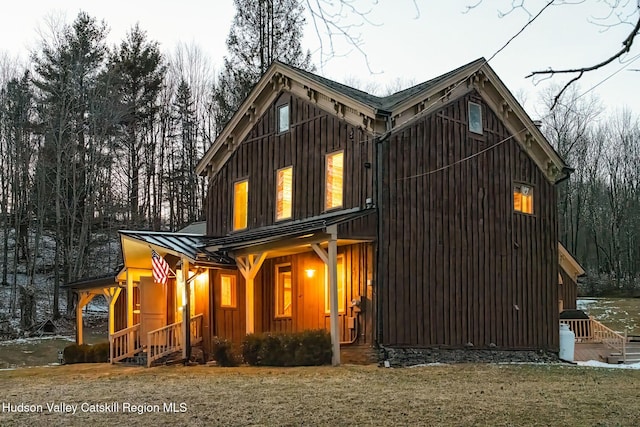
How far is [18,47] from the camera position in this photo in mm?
40719

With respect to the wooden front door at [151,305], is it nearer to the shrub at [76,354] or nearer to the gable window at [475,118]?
the shrub at [76,354]

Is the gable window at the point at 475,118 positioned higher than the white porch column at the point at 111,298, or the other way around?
the gable window at the point at 475,118

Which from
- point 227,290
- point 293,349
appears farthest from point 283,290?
point 293,349

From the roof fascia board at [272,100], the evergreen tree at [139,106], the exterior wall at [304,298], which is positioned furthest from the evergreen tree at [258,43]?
the exterior wall at [304,298]

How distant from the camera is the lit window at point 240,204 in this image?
21.0 metres

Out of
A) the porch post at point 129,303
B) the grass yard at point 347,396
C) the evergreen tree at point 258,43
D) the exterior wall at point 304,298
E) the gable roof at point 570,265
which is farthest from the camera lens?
the evergreen tree at point 258,43

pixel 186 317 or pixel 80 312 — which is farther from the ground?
pixel 186 317

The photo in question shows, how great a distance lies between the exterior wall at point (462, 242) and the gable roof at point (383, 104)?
0.32m

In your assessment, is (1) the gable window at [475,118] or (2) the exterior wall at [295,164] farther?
(1) the gable window at [475,118]

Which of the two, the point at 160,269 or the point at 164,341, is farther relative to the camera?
the point at 164,341

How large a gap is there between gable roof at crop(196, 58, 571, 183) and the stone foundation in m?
4.73

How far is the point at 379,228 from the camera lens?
16.6 m

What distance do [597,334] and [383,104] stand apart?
1026 centimetres

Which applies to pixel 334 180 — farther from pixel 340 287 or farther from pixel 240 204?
pixel 240 204
